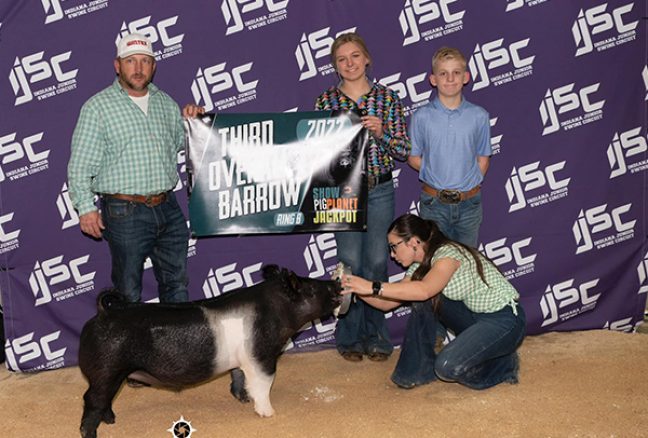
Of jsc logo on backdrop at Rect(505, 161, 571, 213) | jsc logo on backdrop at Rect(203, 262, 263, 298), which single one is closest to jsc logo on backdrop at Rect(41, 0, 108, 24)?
jsc logo on backdrop at Rect(203, 262, 263, 298)

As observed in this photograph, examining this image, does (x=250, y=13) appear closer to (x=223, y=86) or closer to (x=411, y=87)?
(x=223, y=86)

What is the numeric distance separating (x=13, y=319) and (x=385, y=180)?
9.17 feet

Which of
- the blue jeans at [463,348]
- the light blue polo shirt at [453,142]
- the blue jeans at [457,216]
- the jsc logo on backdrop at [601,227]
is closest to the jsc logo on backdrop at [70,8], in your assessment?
the light blue polo shirt at [453,142]

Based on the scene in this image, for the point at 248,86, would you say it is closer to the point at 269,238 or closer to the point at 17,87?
the point at 269,238

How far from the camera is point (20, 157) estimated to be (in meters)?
4.68

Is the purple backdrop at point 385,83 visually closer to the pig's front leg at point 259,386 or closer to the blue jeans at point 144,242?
the blue jeans at point 144,242

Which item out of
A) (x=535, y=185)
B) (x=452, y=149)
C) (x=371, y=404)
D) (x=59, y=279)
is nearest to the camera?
(x=371, y=404)

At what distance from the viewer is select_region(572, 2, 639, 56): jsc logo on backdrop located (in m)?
4.97

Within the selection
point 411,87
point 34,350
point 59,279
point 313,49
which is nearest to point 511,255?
point 411,87

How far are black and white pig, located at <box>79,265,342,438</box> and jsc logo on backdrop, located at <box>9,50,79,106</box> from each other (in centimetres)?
181

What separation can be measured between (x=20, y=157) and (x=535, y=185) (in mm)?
3657

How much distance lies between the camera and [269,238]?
196 inches

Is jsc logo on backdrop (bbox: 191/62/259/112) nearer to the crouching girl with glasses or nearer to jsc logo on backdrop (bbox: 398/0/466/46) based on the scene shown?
jsc logo on backdrop (bbox: 398/0/466/46)

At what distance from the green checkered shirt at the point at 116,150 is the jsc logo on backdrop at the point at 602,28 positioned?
3040mm
